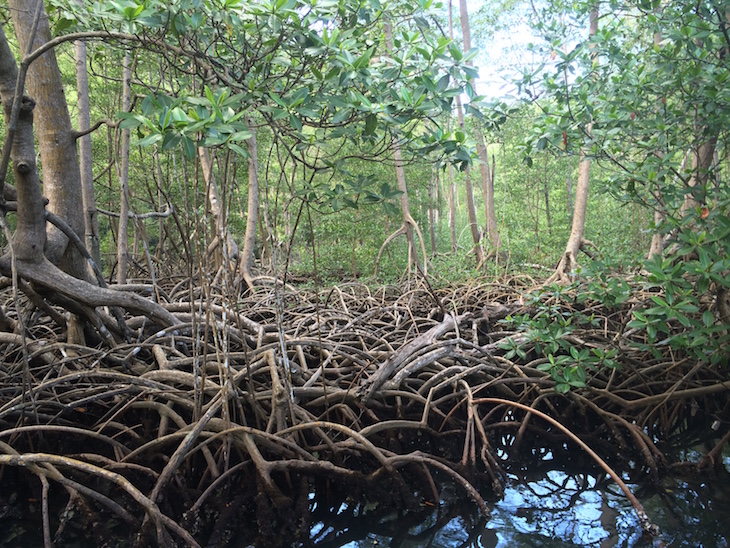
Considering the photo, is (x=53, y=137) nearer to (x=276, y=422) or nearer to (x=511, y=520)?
(x=276, y=422)

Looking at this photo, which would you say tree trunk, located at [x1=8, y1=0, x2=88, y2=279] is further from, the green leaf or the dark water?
the dark water

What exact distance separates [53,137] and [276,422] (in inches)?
81.8

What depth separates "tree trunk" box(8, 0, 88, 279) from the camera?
3.01m

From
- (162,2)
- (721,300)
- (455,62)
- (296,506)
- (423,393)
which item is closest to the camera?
(162,2)

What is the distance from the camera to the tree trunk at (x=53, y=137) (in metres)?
3.01

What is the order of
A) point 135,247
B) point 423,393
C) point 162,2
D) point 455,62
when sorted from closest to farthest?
1. point 162,2
2. point 455,62
3. point 423,393
4. point 135,247

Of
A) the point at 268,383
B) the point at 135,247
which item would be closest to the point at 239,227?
the point at 135,247

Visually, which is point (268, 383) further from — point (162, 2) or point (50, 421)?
point (162, 2)

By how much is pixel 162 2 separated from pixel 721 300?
10.2 feet

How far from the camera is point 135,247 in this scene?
873 centimetres

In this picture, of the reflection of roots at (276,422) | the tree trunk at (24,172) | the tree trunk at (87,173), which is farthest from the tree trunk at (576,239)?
the tree trunk at (24,172)

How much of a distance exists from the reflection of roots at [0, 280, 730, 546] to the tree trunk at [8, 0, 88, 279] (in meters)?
0.56

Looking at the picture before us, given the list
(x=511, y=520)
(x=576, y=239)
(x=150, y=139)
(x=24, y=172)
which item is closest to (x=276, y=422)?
(x=511, y=520)

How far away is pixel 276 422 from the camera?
2.57m
